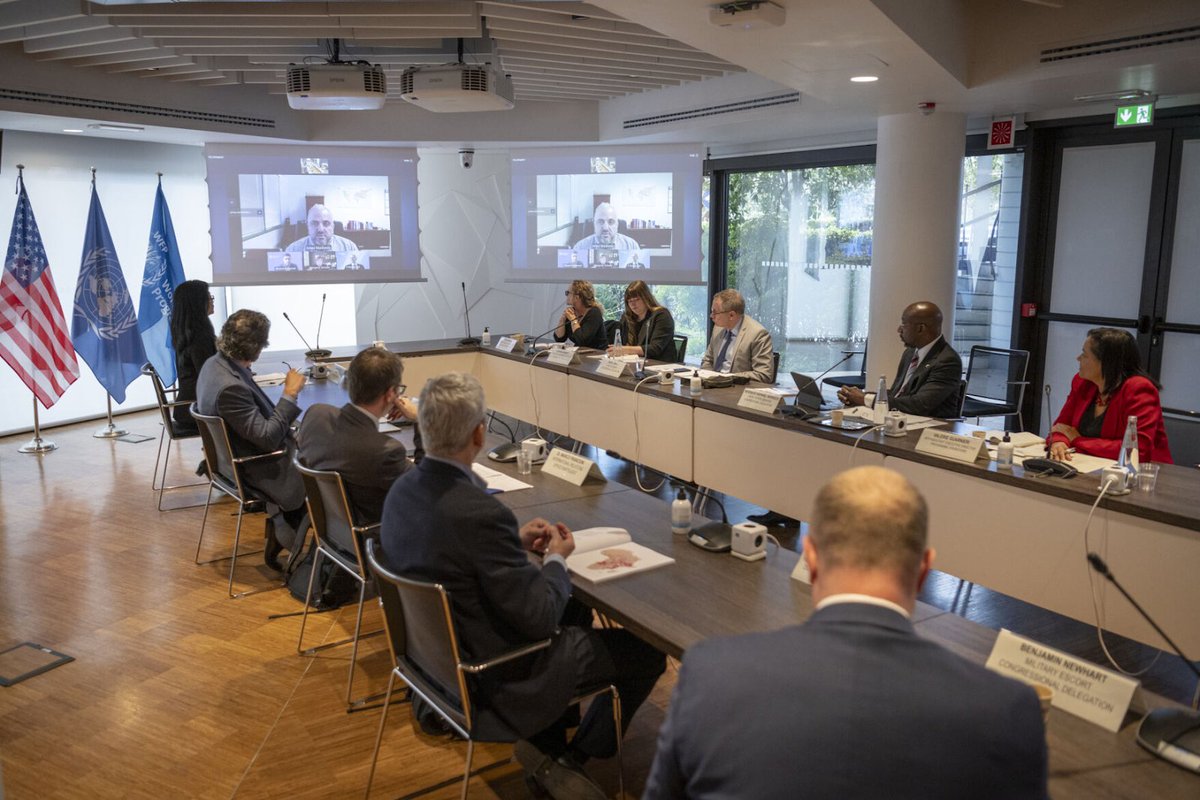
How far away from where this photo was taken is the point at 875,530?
4.17 feet

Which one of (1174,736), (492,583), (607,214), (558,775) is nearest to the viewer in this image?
(1174,736)

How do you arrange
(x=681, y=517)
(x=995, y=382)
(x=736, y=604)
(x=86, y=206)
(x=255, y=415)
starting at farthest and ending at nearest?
(x=86, y=206) → (x=995, y=382) → (x=255, y=415) → (x=681, y=517) → (x=736, y=604)

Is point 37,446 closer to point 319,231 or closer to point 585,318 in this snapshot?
point 319,231

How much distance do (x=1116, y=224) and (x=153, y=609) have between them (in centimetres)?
637

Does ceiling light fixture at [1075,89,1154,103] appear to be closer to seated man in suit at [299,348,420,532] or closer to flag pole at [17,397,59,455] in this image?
seated man in suit at [299,348,420,532]

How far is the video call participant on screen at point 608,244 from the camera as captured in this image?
8.53 m

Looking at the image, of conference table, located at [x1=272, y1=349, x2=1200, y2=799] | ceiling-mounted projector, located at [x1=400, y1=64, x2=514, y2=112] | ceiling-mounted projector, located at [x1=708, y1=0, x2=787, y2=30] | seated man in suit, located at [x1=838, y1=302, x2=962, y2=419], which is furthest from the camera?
ceiling-mounted projector, located at [x1=400, y1=64, x2=514, y2=112]

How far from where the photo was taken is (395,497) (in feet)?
7.90

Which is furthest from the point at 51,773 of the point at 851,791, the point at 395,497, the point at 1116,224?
the point at 1116,224

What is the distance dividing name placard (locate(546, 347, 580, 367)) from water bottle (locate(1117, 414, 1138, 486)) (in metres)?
3.57

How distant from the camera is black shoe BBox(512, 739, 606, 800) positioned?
2.53 meters

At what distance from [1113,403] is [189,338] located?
506 centimetres

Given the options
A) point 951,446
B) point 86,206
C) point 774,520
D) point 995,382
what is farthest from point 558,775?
point 86,206

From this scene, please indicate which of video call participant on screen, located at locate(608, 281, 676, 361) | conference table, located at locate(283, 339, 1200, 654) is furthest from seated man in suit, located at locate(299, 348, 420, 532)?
video call participant on screen, located at locate(608, 281, 676, 361)
